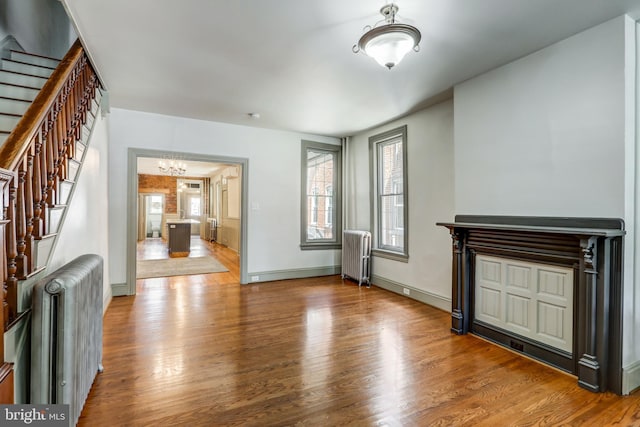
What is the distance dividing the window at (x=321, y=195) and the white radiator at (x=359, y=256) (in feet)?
2.13

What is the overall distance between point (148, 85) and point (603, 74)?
167 inches

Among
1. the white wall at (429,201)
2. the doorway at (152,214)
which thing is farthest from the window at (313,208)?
the doorway at (152,214)

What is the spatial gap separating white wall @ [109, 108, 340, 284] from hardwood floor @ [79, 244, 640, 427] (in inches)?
60.5

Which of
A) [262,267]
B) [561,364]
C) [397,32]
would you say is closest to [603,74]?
[397,32]

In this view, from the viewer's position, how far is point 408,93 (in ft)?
12.4

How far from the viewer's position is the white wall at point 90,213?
232 centimetres

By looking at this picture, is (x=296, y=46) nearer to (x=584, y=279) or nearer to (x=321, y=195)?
(x=584, y=279)

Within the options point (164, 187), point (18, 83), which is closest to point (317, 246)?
point (18, 83)

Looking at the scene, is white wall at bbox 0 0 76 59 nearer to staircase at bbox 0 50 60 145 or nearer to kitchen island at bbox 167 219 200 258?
staircase at bbox 0 50 60 145

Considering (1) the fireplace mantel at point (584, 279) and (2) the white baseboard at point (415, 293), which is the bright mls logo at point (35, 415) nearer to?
(1) the fireplace mantel at point (584, 279)

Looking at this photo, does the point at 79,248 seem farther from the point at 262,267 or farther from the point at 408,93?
the point at 408,93

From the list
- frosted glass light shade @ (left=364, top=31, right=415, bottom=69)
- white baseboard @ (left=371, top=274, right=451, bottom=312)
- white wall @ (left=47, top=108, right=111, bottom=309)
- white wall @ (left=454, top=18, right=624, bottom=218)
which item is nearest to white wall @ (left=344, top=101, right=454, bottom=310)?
white baseboard @ (left=371, top=274, right=451, bottom=312)

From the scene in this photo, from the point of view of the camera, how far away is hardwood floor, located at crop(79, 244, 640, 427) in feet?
6.36

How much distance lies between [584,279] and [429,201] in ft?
6.82
